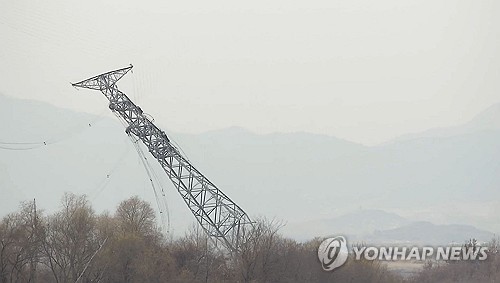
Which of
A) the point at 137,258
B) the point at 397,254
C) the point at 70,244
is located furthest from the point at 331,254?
the point at 70,244

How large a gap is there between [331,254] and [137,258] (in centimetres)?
962

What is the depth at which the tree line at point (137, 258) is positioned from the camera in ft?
101

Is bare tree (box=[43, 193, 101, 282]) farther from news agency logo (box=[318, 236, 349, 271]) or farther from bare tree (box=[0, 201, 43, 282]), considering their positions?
news agency logo (box=[318, 236, 349, 271])

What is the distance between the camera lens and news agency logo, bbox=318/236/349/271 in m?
32.4

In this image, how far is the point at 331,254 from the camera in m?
33.9

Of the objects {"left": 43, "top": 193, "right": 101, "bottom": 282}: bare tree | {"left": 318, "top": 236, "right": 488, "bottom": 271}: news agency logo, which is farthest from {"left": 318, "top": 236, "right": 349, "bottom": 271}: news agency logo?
{"left": 43, "top": 193, "right": 101, "bottom": 282}: bare tree

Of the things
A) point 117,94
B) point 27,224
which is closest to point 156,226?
point 27,224

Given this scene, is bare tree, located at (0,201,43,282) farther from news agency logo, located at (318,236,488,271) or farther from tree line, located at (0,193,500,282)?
news agency logo, located at (318,236,488,271)

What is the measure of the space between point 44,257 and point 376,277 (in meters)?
15.9

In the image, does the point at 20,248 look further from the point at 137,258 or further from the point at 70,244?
the point at 137,258

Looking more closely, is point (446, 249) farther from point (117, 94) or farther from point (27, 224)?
point (27, 224)

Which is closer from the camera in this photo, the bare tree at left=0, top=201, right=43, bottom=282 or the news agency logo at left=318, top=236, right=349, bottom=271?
the bare tree at left=0, top=201, right=43, bottom=282

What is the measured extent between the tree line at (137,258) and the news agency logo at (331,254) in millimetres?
309

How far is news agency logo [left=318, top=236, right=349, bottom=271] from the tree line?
0.31m
